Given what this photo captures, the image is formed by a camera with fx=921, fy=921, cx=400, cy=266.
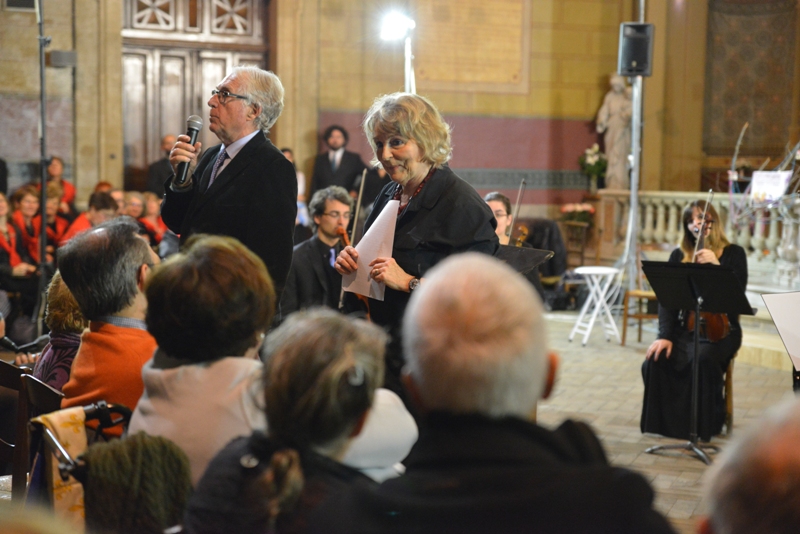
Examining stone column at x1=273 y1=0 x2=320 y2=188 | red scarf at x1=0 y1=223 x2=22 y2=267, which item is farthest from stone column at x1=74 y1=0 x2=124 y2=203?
red scarf at x1=0 y1=223 x2=22 y2=267

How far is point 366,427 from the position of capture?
1.42m

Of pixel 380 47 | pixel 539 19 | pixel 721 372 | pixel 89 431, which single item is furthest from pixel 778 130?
pixel 89 431

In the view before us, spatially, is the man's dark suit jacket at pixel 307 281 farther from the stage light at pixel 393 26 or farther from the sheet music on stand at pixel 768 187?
the stage light at pixel 393 26

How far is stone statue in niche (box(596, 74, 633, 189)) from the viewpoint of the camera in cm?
1067

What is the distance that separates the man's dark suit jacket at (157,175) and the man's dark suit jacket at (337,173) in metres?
1.53

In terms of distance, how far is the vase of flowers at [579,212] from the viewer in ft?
34.0

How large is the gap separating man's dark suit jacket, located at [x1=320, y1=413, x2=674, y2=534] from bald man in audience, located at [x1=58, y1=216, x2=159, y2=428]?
1.02 metres

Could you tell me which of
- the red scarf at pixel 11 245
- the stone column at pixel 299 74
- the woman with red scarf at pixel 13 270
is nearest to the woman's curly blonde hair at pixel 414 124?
the woman with red scarf at pixel 13 270

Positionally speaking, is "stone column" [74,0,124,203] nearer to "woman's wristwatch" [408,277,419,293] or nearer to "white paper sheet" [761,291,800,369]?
"woman's wristwatch" [408,277,419,293]

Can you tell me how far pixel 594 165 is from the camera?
10.9 metres

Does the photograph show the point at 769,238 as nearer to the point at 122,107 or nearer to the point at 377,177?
the point at 377,177

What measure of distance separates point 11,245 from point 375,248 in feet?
17.5

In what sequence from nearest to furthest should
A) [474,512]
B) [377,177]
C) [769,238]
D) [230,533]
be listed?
[474,512], [230,533], [769,238], [377,177]

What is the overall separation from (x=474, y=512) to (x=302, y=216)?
7.64 meters
